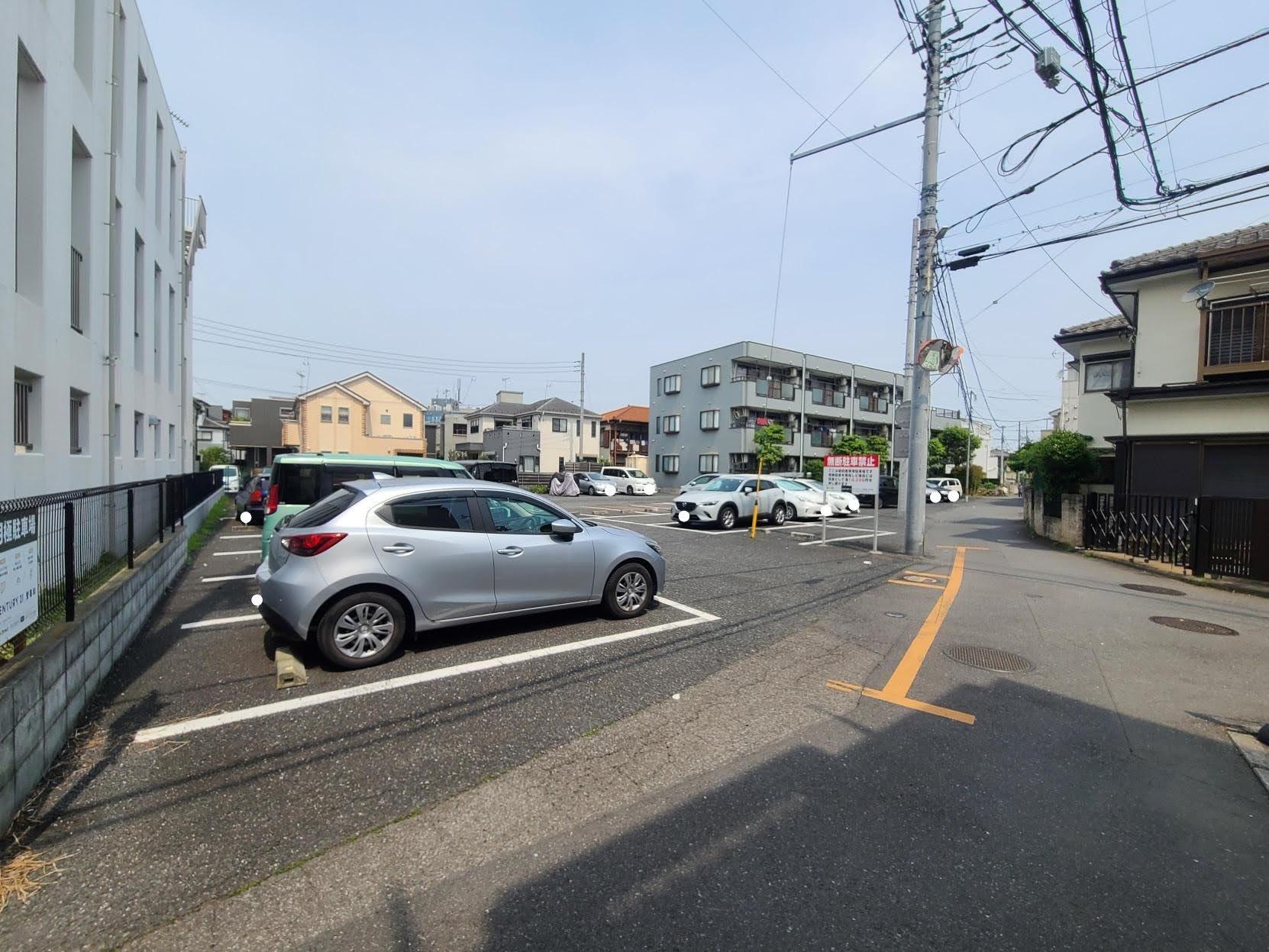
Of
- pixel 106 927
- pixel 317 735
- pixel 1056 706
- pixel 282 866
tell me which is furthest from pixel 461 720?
pixel 1056 706

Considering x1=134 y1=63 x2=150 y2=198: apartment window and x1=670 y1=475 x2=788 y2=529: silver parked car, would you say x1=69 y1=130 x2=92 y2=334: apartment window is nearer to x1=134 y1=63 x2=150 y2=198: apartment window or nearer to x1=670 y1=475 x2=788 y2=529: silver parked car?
x1=134 y1=63 x2=150 y2=198: apartment window

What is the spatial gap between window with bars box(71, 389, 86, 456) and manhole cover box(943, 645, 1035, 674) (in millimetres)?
11678

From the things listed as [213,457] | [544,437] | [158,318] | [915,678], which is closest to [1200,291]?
[915,678]

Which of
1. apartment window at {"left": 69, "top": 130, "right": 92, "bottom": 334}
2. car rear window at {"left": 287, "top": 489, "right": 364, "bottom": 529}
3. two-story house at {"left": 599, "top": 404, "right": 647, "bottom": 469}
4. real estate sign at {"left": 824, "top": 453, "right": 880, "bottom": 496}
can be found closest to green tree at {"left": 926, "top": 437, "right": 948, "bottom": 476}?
two-story house at {"left": 599, "top": 404, "right": 647, "bottom": 469}

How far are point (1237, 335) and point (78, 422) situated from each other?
21.2 meters

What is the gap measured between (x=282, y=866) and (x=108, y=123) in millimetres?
12125

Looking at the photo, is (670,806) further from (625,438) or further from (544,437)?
(625,438)

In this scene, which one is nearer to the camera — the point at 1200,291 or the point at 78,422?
the point at 78,422

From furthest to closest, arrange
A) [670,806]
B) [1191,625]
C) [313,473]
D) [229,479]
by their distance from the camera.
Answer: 1. [229,479]
2. [313,473]
3. [1191,625]
4. [670,806]

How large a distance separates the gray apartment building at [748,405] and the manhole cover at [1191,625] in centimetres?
3227

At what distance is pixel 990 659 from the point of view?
5598mm

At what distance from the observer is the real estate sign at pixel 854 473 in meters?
13.0

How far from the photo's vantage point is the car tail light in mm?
4680

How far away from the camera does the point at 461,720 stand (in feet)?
13.0
